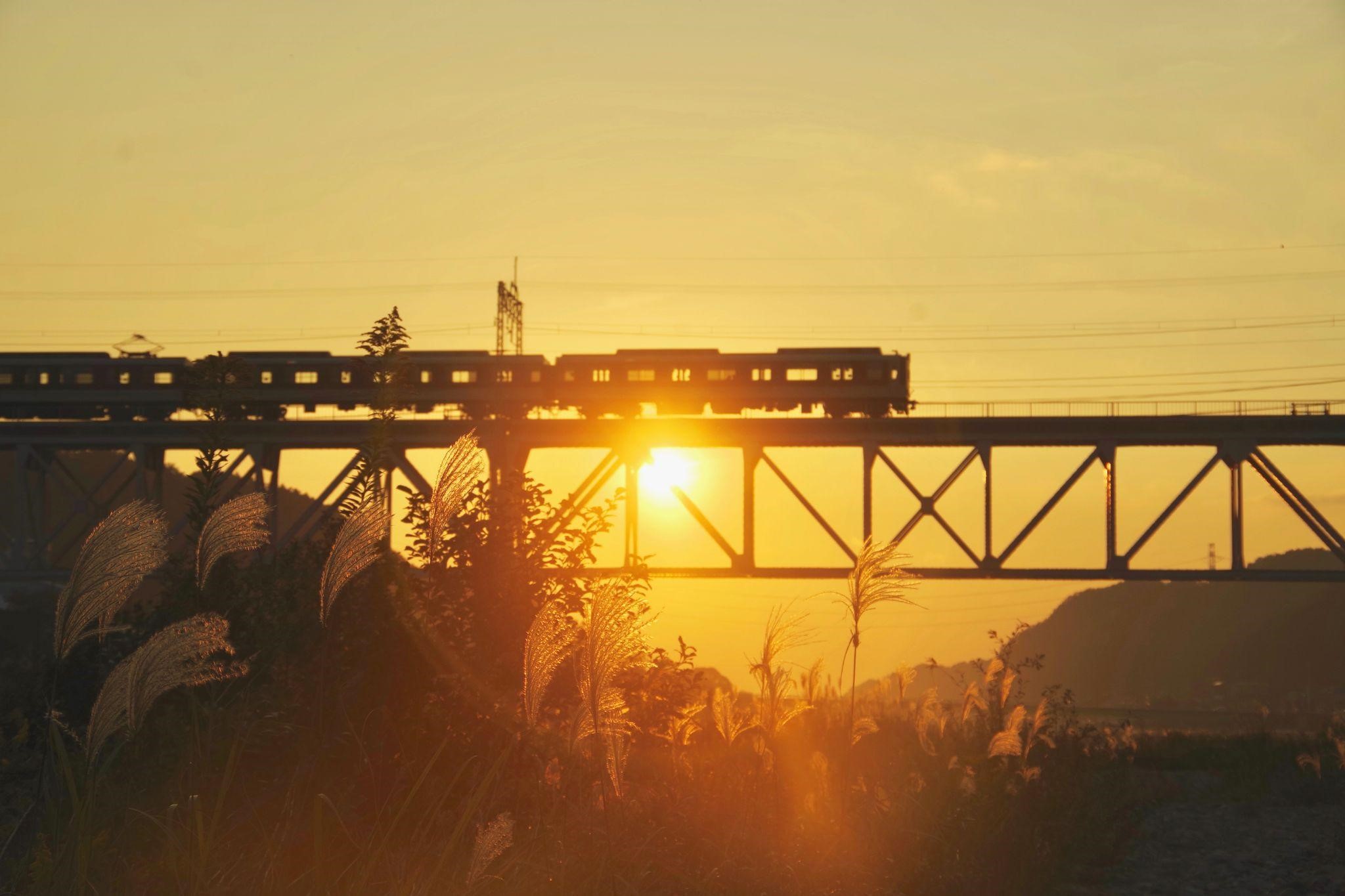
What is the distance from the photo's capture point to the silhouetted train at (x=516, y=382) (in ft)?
169

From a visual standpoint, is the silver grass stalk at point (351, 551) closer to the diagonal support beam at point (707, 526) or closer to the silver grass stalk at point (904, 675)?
the silver grass stalk at point (904, 675)

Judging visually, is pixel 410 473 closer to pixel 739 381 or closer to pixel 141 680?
pixel 739 381

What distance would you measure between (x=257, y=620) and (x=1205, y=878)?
1395cm

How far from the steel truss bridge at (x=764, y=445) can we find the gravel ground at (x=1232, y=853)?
1598 centimetres

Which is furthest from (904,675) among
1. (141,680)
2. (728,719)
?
(141,680)

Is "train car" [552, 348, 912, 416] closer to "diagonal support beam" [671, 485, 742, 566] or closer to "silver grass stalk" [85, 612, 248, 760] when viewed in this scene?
"diagonal support beam" [671, 485, 742, 566]

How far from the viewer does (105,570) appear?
688 cm

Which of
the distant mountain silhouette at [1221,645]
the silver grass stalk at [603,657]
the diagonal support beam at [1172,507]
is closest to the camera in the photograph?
the silver grass stalk at [603,657]

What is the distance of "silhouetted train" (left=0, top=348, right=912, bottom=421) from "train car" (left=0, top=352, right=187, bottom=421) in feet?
0.16

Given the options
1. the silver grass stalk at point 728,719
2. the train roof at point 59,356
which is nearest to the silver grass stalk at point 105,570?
the silver grass stalk at point 728,719

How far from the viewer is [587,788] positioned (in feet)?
35.9

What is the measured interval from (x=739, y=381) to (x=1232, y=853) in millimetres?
32863

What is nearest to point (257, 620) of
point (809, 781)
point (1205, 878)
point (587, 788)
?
point (587, 788)

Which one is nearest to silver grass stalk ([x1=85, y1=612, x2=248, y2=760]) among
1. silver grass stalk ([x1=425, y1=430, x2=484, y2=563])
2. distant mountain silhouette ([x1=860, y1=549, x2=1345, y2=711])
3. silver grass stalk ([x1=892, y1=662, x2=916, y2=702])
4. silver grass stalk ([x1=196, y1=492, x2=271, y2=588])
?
silver grass stalk ([x1=196, y1=492, x2=271, y2=588])
